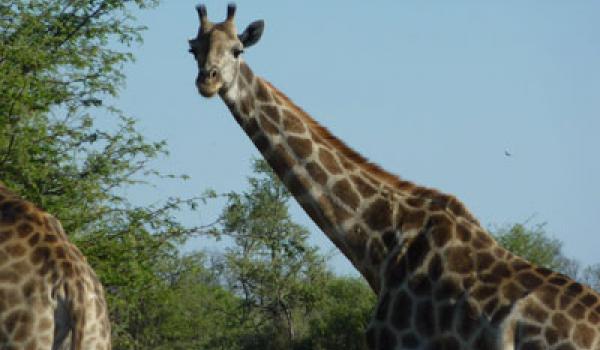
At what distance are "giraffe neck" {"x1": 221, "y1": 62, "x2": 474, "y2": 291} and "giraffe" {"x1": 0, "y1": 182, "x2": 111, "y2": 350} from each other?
9.29 feet

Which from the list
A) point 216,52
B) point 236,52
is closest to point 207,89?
point 216,52

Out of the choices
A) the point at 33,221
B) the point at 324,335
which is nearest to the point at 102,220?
the point at 33,221

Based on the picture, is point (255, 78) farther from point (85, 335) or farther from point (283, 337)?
point (283, 337)

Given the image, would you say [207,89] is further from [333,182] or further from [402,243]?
[402,243]

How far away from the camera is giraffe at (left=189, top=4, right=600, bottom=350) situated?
8797 millimetres

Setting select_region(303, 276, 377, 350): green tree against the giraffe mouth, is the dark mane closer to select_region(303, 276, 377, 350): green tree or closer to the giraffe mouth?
the giraffe mouth

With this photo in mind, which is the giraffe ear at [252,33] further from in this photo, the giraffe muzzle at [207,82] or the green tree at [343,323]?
the green tree at [343,323]

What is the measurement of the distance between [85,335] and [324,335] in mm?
32588

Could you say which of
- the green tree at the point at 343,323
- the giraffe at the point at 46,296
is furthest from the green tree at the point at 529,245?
the giraffe at the point at 46,296

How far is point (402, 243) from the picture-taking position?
30.8 ft

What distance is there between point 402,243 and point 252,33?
2.26 metres

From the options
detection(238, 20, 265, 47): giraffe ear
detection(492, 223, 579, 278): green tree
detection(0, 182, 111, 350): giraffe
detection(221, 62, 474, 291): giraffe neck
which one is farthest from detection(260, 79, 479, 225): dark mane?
detection(492, 223, 579, 278): green tree

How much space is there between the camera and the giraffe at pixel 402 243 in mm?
8797

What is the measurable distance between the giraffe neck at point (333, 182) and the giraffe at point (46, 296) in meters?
2.83
